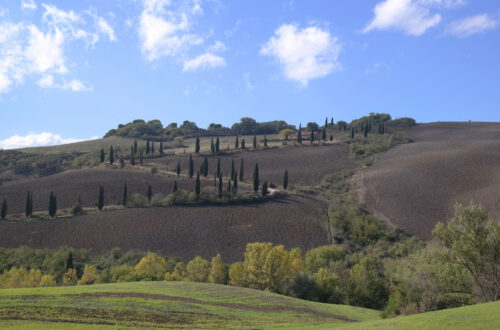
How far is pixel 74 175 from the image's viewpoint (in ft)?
419

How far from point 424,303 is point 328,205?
64719 mm

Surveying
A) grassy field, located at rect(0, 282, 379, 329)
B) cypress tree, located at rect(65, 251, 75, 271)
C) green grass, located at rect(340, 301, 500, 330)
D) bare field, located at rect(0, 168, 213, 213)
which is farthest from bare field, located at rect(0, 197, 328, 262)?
green grass, located at rect(340, 301, 500, 330)

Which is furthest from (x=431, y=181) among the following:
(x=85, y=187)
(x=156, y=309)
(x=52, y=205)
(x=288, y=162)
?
(x=85, y=187)

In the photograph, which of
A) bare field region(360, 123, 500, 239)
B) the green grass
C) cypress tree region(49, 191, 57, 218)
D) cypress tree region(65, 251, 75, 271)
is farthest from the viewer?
cypress tree region(49, 191, 57, 218)

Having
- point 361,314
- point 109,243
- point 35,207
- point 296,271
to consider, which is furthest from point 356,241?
point 35,207

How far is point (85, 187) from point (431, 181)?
316 feet

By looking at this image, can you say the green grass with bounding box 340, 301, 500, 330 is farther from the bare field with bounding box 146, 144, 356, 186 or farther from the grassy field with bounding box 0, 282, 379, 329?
the bare field with bounding box 146, 144, 356, 186

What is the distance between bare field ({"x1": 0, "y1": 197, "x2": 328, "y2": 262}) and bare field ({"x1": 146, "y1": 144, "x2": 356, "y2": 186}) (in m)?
27.5

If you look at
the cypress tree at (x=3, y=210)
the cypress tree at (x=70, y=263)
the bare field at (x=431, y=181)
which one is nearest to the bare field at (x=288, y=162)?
the bare field at (x=431, y=181)

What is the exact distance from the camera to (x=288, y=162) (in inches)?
5551

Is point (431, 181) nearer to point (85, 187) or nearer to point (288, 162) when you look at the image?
point (288, 162)

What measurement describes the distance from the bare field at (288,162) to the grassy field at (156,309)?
8358 centimetres

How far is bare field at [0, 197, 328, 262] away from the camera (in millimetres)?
77312

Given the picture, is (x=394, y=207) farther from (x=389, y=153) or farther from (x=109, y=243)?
(x=109, y=243)
